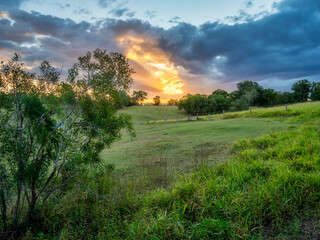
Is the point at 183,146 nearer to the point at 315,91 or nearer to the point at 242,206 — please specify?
the point at 242,206

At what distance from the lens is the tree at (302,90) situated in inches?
3201

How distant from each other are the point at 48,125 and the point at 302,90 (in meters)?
104

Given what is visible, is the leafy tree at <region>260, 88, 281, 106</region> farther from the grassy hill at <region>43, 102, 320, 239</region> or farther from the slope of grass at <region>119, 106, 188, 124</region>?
the grassy hill at <region>43, 102, 320, 239</region>

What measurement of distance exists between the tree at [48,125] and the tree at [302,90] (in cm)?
10104

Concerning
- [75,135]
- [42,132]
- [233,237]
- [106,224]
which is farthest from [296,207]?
[42,132]

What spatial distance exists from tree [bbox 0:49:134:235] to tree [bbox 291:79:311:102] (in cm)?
10104

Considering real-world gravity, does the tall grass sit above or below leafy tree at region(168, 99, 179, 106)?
below

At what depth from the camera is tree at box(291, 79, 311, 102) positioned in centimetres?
8131

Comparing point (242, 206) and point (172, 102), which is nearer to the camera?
point (242, 206)

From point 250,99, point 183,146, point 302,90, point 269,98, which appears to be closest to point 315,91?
point 302,90

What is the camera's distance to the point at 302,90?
82750mm

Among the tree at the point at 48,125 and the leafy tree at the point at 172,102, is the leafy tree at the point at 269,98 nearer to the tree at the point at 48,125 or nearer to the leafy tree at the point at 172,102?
the leafy tree at the point at 172,102

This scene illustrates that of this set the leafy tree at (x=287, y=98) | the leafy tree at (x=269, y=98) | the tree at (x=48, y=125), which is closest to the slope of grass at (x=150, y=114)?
the leafy tree at (x=269, y=98)

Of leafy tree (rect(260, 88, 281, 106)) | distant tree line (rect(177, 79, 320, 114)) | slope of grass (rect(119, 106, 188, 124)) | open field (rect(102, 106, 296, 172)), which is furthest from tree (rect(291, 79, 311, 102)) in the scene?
open field (rect(102, 106, 296, 172))
